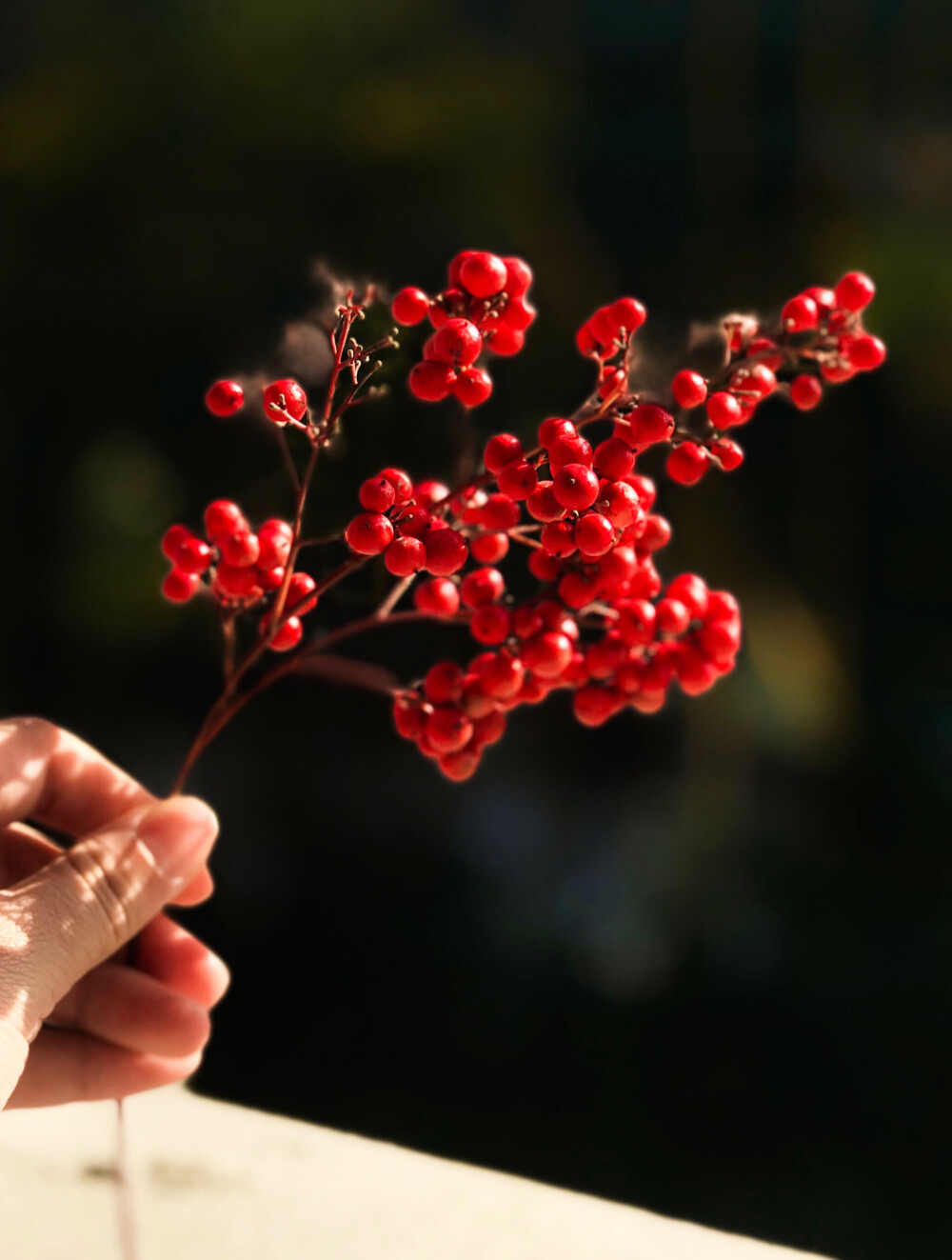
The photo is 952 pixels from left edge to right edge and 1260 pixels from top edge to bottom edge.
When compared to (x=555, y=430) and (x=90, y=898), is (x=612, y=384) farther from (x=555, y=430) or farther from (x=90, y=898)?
(x=90, y=898)

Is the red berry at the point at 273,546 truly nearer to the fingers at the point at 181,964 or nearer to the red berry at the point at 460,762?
the red berry at the point at 460,762

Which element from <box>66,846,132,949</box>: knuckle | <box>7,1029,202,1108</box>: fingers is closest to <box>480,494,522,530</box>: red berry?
<box>66,846,132,949</box>: knuckle

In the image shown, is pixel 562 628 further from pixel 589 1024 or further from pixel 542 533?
pixel 589 1024

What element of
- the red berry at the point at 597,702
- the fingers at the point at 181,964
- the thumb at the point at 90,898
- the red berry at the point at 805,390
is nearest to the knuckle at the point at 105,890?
the thumb at the point at 90,898

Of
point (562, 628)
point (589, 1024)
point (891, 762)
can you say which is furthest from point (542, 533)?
point (589, 1024)

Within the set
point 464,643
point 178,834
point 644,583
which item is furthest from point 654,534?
point 464,643
